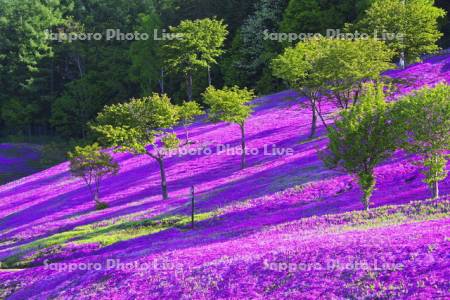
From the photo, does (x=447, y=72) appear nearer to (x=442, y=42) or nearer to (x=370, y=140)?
(x=442, y=42)

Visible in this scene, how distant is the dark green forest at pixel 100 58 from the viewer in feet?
328

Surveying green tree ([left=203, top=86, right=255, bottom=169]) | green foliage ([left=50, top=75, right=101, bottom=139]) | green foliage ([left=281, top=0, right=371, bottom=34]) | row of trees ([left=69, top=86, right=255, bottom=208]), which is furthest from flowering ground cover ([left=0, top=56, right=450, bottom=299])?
green foliage ([left=50, top=75, right=101, bottom=139])

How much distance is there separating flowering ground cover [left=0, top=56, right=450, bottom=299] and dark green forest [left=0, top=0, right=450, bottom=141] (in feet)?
115

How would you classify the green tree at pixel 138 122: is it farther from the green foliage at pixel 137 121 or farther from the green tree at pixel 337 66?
the green tree at pixel 337 66

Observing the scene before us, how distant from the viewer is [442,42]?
83875mm

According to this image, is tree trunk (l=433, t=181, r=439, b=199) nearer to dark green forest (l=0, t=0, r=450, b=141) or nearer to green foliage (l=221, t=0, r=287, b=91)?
dark green forest (l=0, t=0, r=450, b=141)

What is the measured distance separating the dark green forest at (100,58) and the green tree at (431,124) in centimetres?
6295

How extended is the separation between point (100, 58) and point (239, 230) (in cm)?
10501

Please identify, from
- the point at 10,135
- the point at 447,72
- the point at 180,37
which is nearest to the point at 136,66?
the point at 180,37

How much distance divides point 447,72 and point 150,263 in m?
45.1

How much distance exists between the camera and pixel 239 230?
34000 millimetres

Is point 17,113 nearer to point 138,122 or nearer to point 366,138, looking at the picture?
point 138,122

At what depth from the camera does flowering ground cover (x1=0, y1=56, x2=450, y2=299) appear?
20969mm

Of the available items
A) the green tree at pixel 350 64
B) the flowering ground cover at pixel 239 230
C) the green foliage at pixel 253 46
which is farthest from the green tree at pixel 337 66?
the green foliage at pixel 253 46
